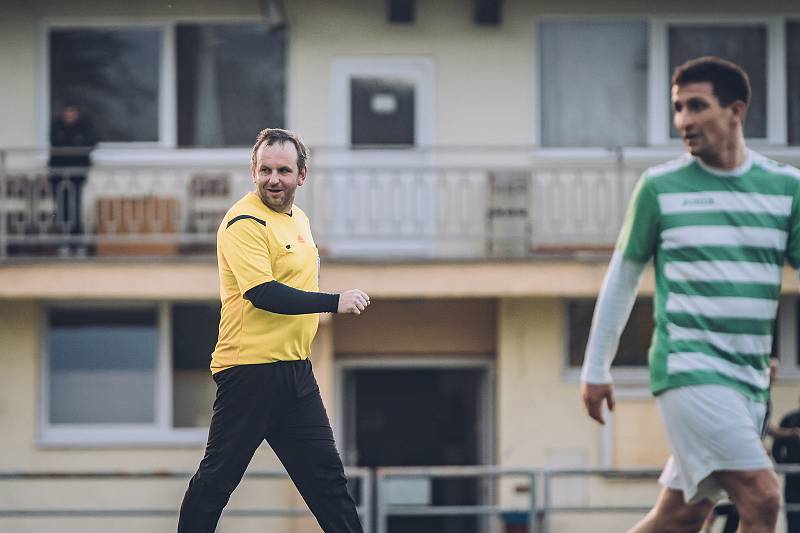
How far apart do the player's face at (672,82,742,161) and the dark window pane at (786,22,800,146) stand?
11.3 m

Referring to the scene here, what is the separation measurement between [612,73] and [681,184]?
1086 centimetres

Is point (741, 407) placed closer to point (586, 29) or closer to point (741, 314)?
point (741, 314)

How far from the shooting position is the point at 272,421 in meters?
5.03

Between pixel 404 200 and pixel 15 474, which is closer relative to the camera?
pixel 15 474

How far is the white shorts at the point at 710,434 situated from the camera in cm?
422

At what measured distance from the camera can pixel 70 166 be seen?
575 inches

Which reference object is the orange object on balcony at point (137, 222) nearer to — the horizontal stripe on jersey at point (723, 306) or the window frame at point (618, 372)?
the window frame at point (618, 372)

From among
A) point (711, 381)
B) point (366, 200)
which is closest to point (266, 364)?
point (711, 381)

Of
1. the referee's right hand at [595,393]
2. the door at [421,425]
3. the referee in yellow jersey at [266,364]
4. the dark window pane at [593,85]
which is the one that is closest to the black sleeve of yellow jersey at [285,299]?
the referee in yellow jersey at [266,364]

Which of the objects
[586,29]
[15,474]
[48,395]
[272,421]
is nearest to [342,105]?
[586,29]

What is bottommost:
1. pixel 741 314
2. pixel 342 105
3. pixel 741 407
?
pixel 741 407

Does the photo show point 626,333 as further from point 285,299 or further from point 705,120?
point 705,120

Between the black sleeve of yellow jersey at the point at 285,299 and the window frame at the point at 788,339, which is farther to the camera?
the window frame at the point at 788,339

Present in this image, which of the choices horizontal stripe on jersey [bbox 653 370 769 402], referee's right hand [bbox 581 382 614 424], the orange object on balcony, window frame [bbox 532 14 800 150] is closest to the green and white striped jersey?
horizontal stripe on jersey [bbox 653 370 769 402]
